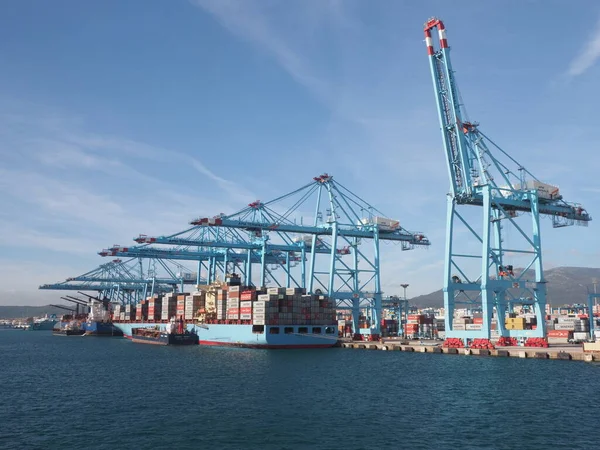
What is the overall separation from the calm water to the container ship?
69.8 feet

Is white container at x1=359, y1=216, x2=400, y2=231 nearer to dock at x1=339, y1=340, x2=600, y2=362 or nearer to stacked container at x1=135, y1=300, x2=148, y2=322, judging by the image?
dock at x1=339, y1=340, x2=600, y2=362

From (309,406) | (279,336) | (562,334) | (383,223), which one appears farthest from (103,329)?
(309,406)

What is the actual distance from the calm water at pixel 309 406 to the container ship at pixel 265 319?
21.3m

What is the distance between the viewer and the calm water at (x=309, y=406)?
2147cm

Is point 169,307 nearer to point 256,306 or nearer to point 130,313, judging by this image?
point 130,313

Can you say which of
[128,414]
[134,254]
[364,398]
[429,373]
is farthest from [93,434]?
[134,254]

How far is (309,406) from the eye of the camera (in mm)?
28156

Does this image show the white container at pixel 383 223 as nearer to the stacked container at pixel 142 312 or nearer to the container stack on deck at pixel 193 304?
the container stack on deck at pixel 193 304

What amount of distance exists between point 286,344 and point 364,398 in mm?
38992

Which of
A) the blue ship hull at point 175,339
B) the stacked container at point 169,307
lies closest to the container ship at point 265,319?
the blue ship hull at point 175,339

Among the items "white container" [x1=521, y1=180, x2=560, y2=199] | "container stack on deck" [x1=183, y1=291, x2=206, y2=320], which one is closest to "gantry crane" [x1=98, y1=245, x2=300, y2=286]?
"container stack on deck" [x1=183, y1=291, x2=206, y2=320]

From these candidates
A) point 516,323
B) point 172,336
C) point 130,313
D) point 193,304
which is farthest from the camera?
point 130,313

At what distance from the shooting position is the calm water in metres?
21.5

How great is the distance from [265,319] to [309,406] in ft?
132
